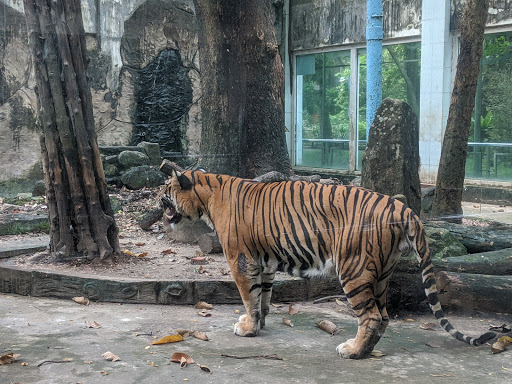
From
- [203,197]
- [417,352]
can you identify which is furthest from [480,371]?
[203,197]

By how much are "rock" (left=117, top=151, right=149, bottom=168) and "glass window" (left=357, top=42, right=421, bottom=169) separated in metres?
2.64

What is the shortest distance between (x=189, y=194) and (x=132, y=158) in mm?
1908

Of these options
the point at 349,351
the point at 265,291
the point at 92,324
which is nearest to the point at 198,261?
the point at 265,291

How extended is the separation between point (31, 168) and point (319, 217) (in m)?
4.03

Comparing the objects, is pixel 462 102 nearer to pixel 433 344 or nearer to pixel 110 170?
pixel 433 344

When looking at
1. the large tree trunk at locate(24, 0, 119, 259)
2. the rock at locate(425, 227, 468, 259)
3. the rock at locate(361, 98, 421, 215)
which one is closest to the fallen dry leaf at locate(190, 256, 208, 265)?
the large tree trunk at locate(24, 0, 119, 259)

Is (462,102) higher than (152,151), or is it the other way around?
(462,102)

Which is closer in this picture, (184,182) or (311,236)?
(311,236)

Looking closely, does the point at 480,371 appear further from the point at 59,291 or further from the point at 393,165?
the point at 59,291

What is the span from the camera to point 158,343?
173 inches

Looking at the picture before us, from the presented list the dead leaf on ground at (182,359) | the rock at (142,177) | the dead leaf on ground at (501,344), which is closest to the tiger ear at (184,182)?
the rock at (142,177)

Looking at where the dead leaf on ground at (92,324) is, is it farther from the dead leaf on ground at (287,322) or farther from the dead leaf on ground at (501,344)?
the dead leaf on ground at (501,344)

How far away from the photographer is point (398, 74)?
441 centimetres

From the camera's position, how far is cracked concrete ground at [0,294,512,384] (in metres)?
3.81
